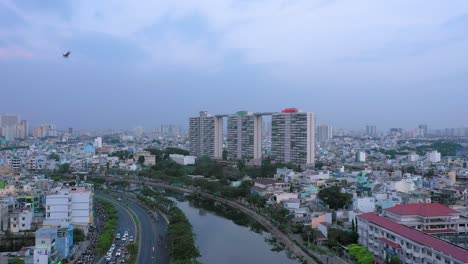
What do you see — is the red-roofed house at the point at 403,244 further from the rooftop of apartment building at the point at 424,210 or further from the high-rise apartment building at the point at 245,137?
the high-rise apartment building at the point at 245,137

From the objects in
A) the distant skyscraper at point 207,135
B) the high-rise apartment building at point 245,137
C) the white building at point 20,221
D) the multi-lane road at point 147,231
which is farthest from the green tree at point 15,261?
the distant skyscraper at point 207,135

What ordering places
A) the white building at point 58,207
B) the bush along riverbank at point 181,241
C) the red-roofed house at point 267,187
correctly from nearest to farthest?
the bush along riverbank at point 181,241
the white building at point 58,207
the red-roofed house at point 267,187

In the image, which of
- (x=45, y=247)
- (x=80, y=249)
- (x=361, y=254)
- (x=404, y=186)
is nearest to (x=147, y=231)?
(x=80, y=249)

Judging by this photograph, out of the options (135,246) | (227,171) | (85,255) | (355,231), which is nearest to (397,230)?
(355,231)

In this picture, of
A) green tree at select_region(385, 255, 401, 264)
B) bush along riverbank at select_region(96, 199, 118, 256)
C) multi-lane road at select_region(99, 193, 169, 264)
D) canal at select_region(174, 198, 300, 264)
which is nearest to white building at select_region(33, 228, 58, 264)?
Result: bush along riverbank at select_region(96, 199, 118, 256)

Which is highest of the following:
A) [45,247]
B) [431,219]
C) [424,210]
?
[424,210]

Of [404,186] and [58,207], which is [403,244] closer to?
[404,186]
